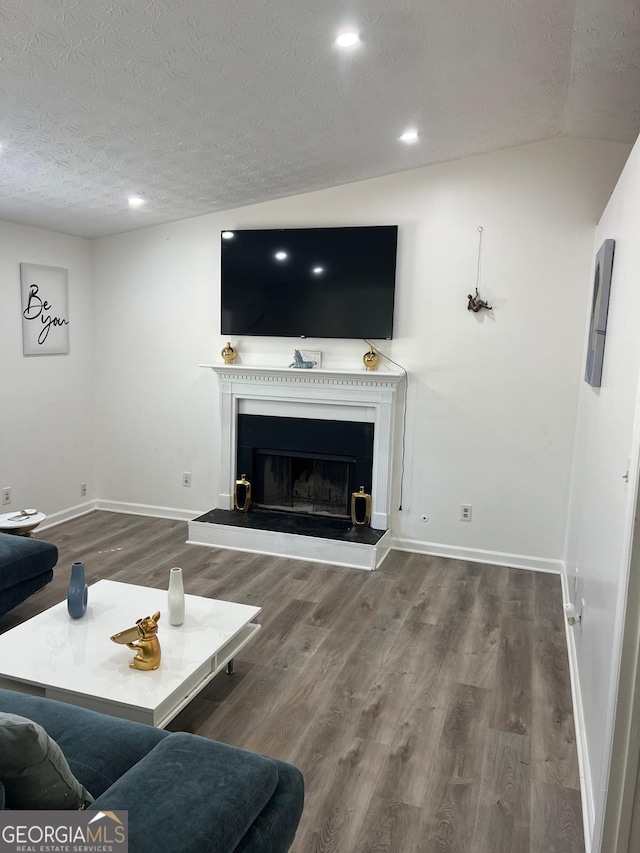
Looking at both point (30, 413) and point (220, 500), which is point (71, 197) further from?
point (220, 500)

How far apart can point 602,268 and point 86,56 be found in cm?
237

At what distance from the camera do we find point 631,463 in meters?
1.80

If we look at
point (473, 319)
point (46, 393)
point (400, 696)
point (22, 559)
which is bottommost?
point (400, 696)

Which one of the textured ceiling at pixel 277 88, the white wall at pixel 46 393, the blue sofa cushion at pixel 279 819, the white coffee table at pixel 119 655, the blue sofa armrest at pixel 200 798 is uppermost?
the textured ceiling at pixel 277 88

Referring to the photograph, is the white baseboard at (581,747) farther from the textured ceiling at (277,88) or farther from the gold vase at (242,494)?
the textured ceiling at (277,88)

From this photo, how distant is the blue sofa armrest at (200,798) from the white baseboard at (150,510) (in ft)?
12.4

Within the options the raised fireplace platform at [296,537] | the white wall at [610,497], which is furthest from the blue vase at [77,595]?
the white wall at [610,497]

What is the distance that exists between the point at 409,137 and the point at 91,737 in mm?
3483

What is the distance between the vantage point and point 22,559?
3219 millimetres

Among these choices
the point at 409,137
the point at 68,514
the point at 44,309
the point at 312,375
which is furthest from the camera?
the point at 68,514

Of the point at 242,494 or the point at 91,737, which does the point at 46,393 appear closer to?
the point at 242,494

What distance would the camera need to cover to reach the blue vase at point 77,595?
2.72 m

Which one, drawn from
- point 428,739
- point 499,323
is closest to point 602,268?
point 499,323

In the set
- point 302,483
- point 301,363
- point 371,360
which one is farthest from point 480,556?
point 301,363
